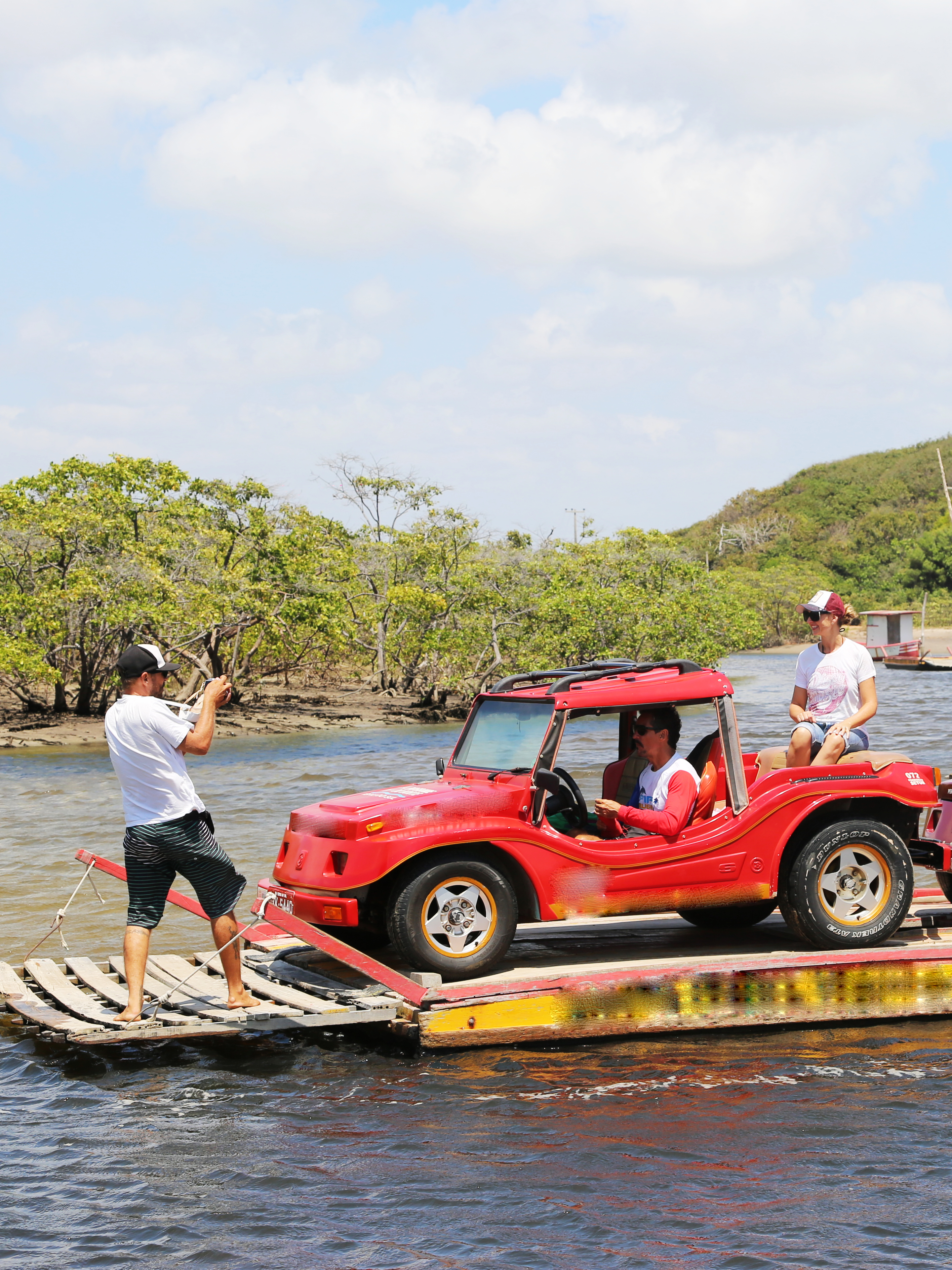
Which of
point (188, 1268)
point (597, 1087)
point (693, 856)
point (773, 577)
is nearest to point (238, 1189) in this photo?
point (188, 1268)

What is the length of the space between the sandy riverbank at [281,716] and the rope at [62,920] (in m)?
17.1

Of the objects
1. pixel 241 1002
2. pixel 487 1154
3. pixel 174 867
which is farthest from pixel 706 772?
pixel 174 867

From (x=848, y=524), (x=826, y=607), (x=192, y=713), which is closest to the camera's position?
(x=192, y=713)

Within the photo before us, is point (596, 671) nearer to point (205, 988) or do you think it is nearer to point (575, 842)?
point (575, 842)

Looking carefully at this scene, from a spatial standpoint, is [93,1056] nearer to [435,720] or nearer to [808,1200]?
[808,1200]

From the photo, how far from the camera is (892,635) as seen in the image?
60000 millimetres

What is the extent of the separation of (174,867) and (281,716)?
91.4ft

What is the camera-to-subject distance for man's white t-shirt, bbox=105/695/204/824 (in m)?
7.09

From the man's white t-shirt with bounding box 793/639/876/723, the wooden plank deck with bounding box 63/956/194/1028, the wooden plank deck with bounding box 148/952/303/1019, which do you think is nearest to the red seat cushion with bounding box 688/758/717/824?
the man's white t-shirt with bounding box 793/639/876/723

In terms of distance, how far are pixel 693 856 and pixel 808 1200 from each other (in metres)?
2.38

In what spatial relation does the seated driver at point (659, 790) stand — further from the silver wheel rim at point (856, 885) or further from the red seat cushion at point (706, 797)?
the silver wheel rim at point (856, 885)

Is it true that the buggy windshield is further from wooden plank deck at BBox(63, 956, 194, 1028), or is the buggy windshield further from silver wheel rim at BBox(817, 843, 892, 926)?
wooden plank deck at BBox(63, 956, 194, 1028)

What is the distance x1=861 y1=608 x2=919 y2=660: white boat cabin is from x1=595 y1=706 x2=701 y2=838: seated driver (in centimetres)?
5257

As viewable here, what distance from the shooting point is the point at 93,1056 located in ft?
25.2
